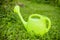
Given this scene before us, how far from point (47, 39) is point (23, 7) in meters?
0.76

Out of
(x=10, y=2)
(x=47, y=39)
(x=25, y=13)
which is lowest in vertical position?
(x=47, y=39)

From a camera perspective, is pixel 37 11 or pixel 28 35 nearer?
pixel 28 35

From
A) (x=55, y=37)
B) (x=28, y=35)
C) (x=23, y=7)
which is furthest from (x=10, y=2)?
(x=55, y=37)

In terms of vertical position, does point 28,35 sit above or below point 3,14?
below

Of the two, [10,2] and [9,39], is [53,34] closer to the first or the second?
[9,39]

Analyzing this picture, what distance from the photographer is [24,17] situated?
177cm

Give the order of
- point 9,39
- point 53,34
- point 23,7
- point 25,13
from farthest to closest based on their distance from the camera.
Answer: point 23,7
point 25,13
point 53,34
point 9,39

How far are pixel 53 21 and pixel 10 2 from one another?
548 mm

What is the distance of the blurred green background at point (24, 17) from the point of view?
143 centimetres

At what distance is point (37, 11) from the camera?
1977mm

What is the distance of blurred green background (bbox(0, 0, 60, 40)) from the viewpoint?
4.68 feet

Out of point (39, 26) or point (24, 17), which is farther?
point (24, 17)

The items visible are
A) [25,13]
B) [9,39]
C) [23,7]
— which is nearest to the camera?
[9,39]

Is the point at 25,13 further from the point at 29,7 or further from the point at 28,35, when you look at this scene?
the point at 28,35
